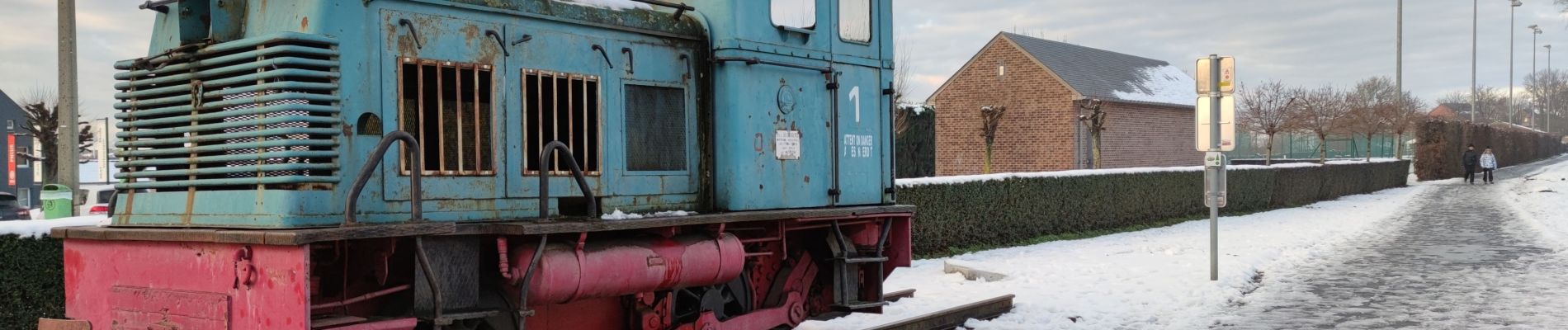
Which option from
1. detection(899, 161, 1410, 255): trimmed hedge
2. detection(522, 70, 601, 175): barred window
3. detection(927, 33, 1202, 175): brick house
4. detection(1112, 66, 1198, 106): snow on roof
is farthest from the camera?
detection(1112, 66, 1198, 106): snow on roof

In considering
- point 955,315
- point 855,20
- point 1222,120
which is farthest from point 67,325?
point 1222,120

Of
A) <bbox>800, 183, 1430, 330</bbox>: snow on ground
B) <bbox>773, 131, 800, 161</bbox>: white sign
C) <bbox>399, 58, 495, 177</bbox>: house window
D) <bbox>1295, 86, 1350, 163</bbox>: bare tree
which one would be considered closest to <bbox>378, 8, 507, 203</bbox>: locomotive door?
<bbox>399, 58, 495, 177</bbox>: house window

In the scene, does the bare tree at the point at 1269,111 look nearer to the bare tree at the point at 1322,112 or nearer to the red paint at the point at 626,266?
the bare tree at the point at 1322,112

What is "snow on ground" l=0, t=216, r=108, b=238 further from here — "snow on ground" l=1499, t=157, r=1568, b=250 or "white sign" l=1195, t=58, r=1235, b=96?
"snow on ground" l=1499, t=157, r=1568, b=250

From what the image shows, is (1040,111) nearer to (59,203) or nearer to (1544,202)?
(1544,202)

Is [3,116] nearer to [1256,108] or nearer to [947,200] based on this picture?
[947,200]

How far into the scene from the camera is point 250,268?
15.0 ft

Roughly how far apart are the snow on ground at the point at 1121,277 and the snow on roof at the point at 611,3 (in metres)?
2.90

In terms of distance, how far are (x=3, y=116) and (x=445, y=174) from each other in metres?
46.4

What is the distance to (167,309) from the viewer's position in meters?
4.84

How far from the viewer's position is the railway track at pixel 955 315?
7.80 m

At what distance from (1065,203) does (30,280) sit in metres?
13.9

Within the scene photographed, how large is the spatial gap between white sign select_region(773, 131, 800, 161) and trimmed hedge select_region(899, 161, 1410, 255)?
641 cm

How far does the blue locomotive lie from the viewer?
189 inches
